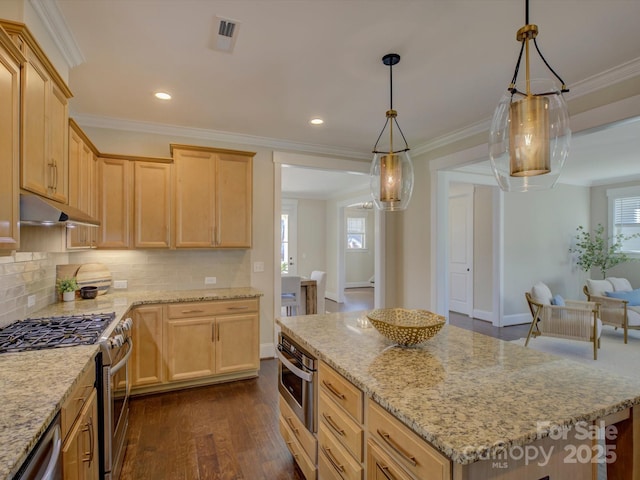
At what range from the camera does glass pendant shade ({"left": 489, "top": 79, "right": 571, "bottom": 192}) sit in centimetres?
134

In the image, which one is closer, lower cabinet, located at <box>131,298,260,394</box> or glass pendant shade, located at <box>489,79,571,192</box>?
glass pendant shade, located at <box>489,79,571,192</box>

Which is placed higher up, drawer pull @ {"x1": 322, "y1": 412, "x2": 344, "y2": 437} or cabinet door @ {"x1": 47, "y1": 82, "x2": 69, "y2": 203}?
cabinet door @ {"x1": 47, "y1": 82, "x2": 69, "y2": 203}

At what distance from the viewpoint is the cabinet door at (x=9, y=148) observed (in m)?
1.31

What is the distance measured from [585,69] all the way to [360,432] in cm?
296

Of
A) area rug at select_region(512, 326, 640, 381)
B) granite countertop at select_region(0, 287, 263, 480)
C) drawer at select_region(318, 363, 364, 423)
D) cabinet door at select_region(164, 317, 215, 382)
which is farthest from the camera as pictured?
area rug at select_region(512, 326, 640, 381)

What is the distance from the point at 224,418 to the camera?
2830mm

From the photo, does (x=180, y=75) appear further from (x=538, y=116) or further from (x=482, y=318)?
(x=482, y=318)

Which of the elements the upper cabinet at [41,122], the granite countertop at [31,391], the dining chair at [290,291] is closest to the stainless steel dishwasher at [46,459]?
the granite countertop at [31,391]

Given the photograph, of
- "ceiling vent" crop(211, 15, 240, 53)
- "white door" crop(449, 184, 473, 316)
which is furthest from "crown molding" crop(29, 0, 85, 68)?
"white door" crop(449, 184, 473, 316)

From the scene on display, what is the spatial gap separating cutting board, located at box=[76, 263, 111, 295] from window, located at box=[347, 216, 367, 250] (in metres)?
7.96

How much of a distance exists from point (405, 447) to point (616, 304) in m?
5.58

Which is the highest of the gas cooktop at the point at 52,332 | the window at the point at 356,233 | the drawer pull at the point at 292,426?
the window at the point at 356,233

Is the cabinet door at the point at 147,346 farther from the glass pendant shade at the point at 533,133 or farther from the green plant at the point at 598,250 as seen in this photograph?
the green plant at the point at 598,250

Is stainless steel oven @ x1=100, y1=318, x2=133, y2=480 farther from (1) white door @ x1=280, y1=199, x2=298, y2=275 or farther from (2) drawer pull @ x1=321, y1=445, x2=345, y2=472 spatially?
(1) white door @ x1=280, y1=199, x2=298, y2=275
